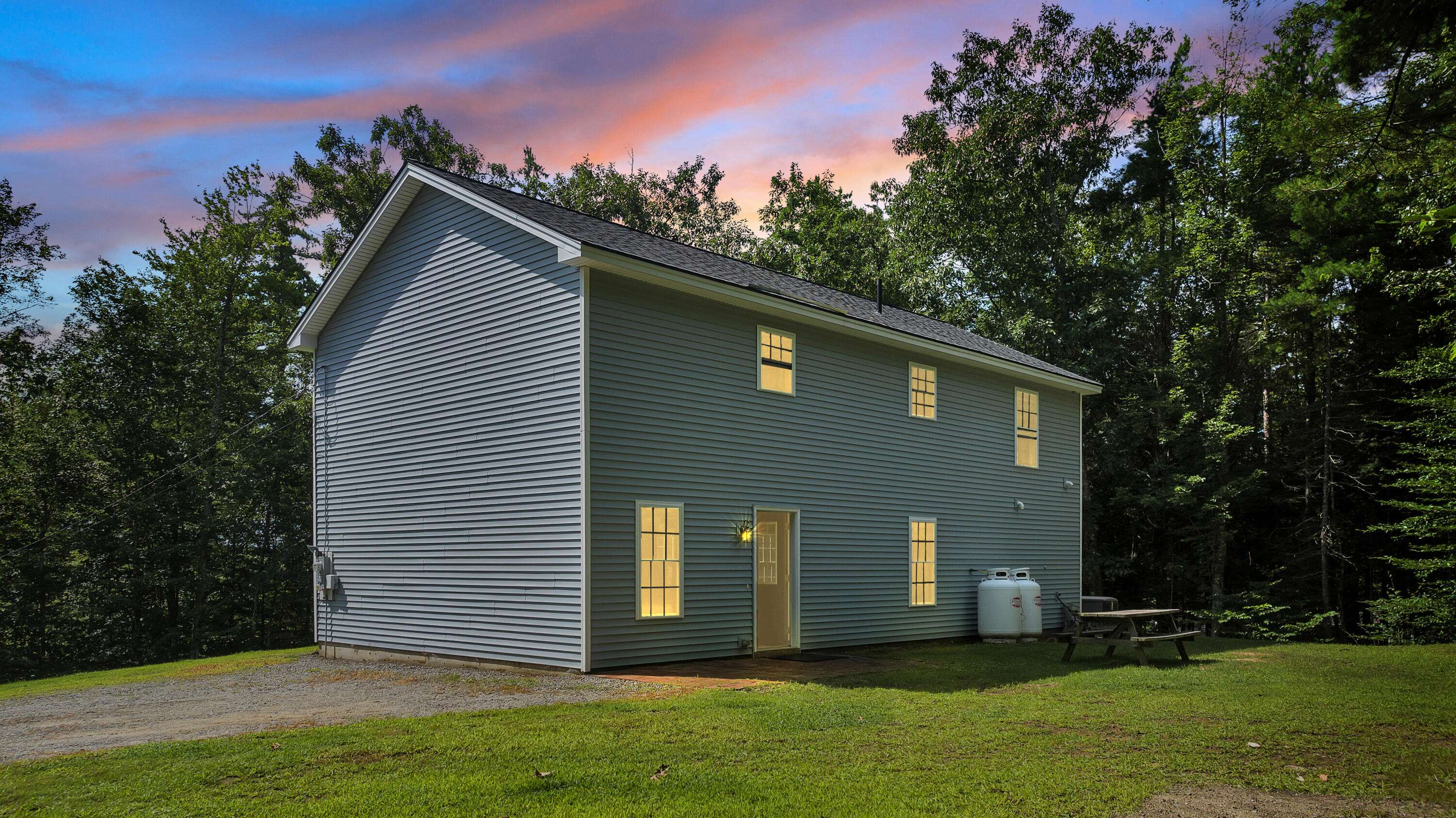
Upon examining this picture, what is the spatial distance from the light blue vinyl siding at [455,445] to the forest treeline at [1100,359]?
11437 mm

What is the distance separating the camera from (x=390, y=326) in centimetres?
1412

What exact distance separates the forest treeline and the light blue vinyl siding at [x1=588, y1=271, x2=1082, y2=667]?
7458 mm

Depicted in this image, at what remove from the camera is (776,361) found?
1341 centimetres

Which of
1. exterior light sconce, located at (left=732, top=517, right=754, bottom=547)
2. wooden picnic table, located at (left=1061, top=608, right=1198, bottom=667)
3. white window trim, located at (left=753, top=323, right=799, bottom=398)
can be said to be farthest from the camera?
white window trim, located at (left=753, top=323, right=799, bottom=398)

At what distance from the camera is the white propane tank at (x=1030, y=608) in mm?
16047

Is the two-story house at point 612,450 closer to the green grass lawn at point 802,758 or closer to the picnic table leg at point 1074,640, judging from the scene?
the green grass lawn at point 802,758

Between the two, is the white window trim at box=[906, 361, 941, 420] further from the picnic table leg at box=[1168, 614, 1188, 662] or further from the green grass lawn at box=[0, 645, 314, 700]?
the green grass lawn at box=[0, 645, 314, 700]

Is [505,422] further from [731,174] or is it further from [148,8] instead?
[731,174]

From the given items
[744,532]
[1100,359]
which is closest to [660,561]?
[744,532]

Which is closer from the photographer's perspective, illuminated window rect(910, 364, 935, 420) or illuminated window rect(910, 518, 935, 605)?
illuminated window rect(910, 518, 935, 605)

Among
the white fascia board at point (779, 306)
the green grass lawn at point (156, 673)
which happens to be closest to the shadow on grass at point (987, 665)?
the white fascia board at point (779, 306)

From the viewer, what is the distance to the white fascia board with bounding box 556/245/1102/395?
11.0m

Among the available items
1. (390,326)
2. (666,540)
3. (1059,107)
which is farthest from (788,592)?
(1059,107)

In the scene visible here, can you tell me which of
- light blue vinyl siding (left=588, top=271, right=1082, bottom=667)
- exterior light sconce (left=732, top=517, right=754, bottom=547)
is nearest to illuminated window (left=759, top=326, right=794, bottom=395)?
light blue vinyl siding (left=588, top=271, right=1082, bottom=667)
